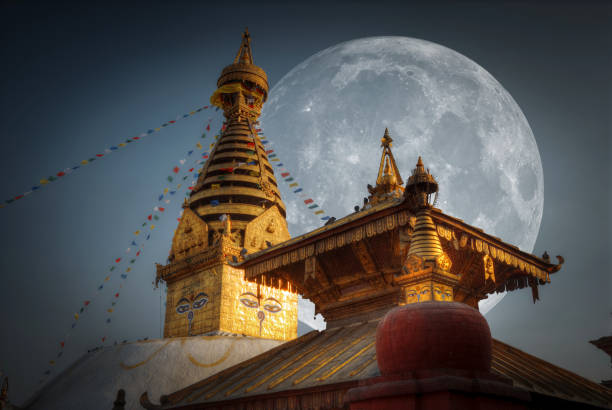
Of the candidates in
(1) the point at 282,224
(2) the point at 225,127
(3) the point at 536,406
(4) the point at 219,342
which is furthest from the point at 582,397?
(2) the point at 225,127

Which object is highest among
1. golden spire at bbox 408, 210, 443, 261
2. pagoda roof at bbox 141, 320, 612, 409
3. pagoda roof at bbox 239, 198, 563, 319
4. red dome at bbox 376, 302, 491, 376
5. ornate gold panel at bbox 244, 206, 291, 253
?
ornate gold panel at bbox 244, 206, 291, 253

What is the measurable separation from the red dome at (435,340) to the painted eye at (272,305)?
16257 mm

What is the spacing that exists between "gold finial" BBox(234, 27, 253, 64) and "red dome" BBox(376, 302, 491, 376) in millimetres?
24829

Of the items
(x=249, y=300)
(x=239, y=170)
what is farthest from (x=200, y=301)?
(x=239, y=170)

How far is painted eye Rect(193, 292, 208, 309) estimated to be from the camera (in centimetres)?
1880

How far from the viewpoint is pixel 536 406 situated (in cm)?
681

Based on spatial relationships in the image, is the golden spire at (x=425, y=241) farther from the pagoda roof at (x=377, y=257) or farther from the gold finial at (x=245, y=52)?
the gold finial at (x=245, y=52)

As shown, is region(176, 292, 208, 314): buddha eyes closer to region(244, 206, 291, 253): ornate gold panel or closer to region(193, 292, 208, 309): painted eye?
region(193, 292, 208, 309): painted eye

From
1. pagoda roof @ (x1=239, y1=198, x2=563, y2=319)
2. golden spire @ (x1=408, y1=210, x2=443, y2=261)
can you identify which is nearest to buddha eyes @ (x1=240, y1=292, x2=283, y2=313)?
pagoda roof @ (x1=239, y1=198, x2=563, y2=319)

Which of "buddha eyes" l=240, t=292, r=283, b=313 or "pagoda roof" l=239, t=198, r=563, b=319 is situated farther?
"buddha eyes" l=240, t=292, r=283, b=313

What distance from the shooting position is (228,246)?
753 inches

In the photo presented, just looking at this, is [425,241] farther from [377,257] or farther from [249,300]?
[249,300]

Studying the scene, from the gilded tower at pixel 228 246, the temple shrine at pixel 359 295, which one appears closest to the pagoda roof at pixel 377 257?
the temple shrine at pixel 359 295

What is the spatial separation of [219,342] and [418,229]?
10662mm
